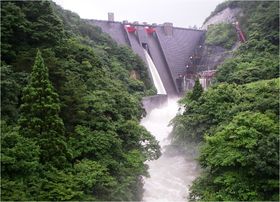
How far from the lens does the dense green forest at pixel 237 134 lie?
1415 centimetres

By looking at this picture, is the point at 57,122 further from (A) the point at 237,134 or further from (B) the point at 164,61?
(B) the point at 164,61

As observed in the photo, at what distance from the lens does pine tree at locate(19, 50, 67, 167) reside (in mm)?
13195

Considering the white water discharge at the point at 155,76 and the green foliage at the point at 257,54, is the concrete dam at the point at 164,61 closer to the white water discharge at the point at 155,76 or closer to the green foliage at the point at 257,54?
the white water discharge at the point at 155,76

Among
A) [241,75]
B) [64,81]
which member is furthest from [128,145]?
[241,75]

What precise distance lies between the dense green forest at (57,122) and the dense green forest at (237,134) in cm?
303

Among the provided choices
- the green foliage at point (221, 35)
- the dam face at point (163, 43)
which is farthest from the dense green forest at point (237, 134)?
the dam face at point (163, 43)

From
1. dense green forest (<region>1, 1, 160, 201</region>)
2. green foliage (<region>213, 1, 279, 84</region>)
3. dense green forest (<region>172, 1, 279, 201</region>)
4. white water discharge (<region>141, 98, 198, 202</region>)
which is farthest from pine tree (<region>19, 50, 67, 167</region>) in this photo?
green foliage (<region>213, 1, 279, 84</region>)

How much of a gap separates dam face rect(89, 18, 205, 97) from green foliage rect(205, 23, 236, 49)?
2.52 meters

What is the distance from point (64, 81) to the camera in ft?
52.9

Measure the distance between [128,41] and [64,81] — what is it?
2686 cm

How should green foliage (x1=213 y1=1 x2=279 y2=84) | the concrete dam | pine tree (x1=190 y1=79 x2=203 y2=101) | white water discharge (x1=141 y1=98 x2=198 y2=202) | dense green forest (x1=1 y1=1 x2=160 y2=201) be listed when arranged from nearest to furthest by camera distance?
dense green forest (x1=1 y1=1 x2=160 y2=201) → white water discharge (x1=141 y1=98 x2=198 y2=202) → pine tree (x1=190 y1=79 x2=203 y2=101) → green foliage (x1=213 y1=1 x2=279 y2=84) → the concrete dam

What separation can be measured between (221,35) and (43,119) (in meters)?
34.3

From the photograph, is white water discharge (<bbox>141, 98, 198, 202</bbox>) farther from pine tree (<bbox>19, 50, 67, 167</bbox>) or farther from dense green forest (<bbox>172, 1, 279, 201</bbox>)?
pine tree (<bbox>19, 50, 67, 167</bbox>)

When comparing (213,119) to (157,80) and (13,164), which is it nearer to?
(13,164)
